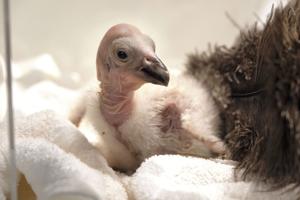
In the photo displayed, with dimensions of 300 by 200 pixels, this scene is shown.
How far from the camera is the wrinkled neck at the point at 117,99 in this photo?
1.16 m

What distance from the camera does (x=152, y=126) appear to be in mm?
1150

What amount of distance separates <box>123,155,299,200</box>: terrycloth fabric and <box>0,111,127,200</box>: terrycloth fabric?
0.17 ft

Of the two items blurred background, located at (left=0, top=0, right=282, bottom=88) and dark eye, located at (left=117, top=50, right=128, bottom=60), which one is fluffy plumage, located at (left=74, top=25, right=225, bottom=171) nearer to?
dark eye, located at (left=117, top=50, right=128, bottom=60)

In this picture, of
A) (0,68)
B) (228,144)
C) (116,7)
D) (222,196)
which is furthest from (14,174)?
(116,7)

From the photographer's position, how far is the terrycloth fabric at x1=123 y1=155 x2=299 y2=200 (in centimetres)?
92

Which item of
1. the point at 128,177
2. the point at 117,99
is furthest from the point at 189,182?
the point at 117,99

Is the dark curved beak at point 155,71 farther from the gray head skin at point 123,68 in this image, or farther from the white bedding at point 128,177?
the white bedding at point 128,177

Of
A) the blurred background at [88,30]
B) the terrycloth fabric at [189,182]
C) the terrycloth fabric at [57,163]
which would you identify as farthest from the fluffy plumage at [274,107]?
the blurred background at [88,30]

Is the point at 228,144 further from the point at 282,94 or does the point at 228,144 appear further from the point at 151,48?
the point at 282,94

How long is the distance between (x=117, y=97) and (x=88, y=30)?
0.49 metres

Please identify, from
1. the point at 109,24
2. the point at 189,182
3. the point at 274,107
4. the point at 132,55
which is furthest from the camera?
the point at 109,24

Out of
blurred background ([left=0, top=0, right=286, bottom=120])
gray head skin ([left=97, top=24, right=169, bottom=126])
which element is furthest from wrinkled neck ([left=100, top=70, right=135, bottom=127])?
blurred background ([left=0, top=0, right=286, bottom=120])

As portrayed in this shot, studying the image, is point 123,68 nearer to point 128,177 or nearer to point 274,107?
point 128,177

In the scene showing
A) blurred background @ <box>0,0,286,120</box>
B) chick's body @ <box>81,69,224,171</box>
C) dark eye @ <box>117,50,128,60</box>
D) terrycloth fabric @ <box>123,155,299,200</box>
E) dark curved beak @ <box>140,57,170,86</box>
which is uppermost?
blurred background @ <box>0,0,286,120</box>
